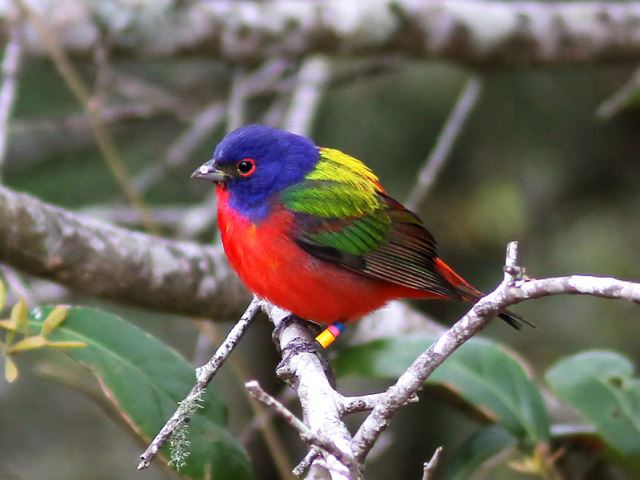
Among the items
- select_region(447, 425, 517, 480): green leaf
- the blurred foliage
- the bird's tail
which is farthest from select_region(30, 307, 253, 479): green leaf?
the blurred foliage

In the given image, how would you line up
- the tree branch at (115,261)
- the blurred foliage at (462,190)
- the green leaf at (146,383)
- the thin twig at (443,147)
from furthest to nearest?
the blurred foliage at (462,190) → the thin twig at (443,147) → the tree branch at (115,261) → the green leaf at (146,383)

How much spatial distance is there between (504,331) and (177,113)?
2.33 m

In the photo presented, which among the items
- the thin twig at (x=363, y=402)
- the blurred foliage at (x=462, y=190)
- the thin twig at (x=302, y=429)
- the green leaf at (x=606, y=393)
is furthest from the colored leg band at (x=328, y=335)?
the blurred foliage at (x=462, y=190)

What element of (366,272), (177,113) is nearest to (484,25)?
(177,113)

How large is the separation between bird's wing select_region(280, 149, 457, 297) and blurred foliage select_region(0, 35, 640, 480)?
6.79 ft

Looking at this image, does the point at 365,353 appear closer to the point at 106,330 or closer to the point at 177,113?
the point at 106,330

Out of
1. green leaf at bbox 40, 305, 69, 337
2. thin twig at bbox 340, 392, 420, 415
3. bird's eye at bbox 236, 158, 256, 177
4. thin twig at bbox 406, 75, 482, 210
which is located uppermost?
thin twig at bbox 406, 75, 482, 210

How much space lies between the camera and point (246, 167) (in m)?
3.87

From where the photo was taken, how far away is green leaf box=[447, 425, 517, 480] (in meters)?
3.73

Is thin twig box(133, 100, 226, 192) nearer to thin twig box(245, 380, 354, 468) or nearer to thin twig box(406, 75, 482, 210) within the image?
thin twig box(406, 75, 482, 210)

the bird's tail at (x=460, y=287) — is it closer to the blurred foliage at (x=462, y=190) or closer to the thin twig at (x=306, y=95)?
the thin twig at (x=306, y=95)


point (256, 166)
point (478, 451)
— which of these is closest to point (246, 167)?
point (256, 166)

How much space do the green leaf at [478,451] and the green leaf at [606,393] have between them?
274mm

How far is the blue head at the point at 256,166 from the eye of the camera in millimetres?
3820
